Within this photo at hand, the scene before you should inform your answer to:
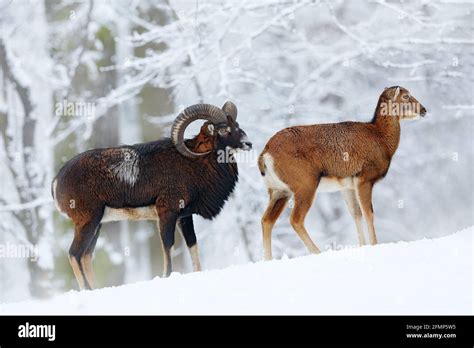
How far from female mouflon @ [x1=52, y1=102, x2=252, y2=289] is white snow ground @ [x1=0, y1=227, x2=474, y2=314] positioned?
163 centimetres

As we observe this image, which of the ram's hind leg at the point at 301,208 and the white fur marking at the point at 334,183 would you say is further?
the white fur marking at the point at 334,183

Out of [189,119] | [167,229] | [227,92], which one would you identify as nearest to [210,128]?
[189,119]

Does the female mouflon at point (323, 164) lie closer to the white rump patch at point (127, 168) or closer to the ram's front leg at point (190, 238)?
the ram's front leg at point (190, 238)

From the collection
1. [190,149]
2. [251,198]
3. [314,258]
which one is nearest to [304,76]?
[251,198]

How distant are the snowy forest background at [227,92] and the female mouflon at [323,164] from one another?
7574 millimetres

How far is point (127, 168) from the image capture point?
1466 centimetres

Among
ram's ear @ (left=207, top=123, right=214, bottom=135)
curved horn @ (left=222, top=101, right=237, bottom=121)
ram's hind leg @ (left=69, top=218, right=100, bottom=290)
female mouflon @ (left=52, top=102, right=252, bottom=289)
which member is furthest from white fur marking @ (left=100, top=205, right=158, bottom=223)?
curved horn @ (left=222, top=101, right=237, bottom=121)

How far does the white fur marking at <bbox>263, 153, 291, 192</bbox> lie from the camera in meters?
14.5

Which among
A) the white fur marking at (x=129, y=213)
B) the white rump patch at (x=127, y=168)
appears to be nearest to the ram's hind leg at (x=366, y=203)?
the white fur marking at (x=129, y=213)

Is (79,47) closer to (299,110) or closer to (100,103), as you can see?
(100,103)

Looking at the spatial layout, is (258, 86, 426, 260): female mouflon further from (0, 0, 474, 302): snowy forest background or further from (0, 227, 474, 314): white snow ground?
(0, 0, 474, 302): snowy forest background

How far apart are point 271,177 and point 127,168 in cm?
178

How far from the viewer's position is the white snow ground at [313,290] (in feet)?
38.2

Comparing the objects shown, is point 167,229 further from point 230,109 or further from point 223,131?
point 230,109
